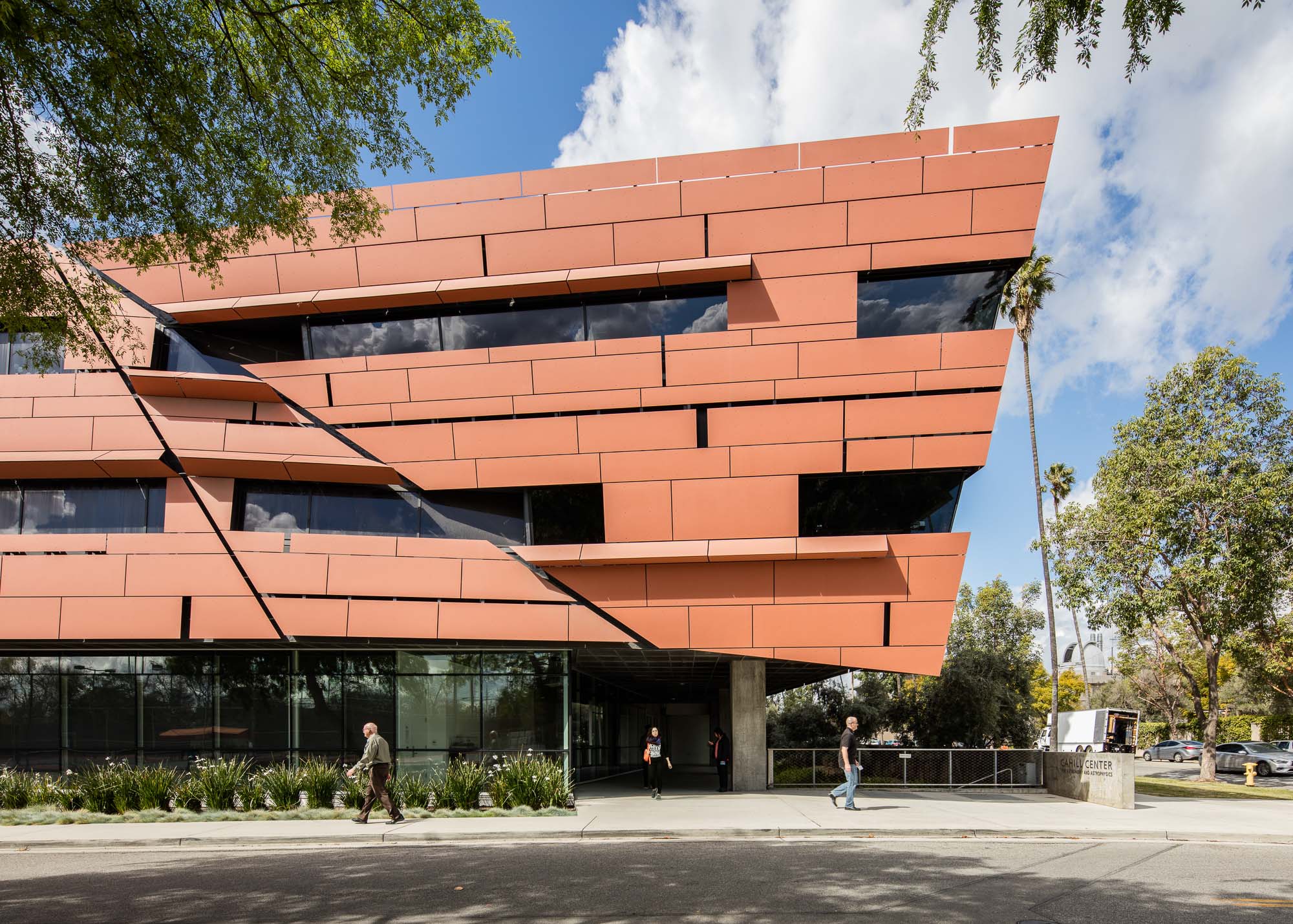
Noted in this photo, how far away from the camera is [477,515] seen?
18.5 meters

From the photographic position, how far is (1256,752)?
110 ft

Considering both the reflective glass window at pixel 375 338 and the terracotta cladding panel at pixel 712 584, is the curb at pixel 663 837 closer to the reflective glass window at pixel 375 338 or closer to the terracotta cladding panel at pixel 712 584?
the terracotta cladding panel at pixel 712 584

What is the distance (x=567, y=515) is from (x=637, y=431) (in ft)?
7.86

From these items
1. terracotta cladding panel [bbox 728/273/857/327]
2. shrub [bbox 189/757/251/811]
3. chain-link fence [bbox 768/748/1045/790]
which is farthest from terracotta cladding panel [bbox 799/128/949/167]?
shrub [bbox 189/757/251/811]

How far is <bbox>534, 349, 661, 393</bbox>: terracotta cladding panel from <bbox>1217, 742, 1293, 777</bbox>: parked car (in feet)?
96.4

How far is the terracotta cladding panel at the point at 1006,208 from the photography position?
16656mm

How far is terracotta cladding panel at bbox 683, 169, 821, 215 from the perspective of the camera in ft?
57.1

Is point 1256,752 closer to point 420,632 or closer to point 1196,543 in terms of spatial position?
point 1196,543

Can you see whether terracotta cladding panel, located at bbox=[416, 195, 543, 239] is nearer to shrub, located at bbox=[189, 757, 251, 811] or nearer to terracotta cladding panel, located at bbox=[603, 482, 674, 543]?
terracotta cladding panel, located at bbox=[603, 482, 674, 543]

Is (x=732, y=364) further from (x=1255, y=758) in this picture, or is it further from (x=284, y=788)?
(x=1255, y=758)

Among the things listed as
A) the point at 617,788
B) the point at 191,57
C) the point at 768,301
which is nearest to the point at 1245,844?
the point at 768,301

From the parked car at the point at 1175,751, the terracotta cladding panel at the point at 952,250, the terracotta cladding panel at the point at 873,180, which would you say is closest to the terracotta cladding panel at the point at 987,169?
the terracotta cladding panel at the point at 873,180

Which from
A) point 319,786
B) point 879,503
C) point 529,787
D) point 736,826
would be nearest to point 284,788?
point 319,786

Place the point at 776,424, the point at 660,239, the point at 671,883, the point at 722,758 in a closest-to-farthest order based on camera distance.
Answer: the point at 671,883
the point at 776,424
the point at 660,239
the point at 722,758
